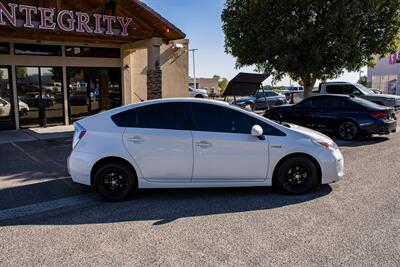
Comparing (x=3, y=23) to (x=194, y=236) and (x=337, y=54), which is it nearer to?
(x=194, y=236)

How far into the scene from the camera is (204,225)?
495 cm

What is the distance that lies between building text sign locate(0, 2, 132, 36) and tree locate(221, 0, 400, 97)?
16.5 ft

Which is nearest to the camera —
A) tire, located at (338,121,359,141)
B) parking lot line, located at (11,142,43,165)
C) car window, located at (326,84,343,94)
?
parking lot line, located at (11,142,43,165)

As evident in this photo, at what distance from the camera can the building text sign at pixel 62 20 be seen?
10945 millimetres

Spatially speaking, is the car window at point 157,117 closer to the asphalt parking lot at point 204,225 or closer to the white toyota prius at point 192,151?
the white toyota prius at point 192,151

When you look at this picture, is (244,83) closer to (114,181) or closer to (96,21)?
(96,21)

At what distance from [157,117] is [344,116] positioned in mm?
7763

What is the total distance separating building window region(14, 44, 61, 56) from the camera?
48.2ft

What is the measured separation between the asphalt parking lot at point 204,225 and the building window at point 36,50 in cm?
882

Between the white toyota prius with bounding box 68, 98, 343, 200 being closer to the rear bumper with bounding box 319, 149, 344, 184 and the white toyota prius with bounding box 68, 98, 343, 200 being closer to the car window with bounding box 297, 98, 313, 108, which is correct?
the rear bumper with bounding box 319, 149, 344, 184

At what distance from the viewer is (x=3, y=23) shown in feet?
35.5

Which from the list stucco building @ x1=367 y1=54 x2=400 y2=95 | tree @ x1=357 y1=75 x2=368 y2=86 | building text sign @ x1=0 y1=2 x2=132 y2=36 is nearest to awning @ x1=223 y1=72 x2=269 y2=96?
building text sign @ x1=0 y1=2 x2=132 y2=36

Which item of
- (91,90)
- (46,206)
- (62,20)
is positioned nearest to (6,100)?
(91,90)

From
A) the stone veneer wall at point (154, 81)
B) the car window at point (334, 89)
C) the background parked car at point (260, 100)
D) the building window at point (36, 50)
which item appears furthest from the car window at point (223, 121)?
the background parked car at point (260, 100)
